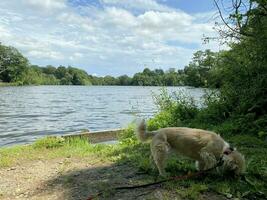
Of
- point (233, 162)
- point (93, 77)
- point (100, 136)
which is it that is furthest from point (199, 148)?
point (93, 77)

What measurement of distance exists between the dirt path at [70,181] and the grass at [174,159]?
0.74 ft

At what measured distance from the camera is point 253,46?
12.6m

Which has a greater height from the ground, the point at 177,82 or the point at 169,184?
the point at 177,82

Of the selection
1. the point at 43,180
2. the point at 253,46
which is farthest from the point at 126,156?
the point at 253,46

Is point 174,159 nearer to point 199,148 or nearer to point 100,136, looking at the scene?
point 199,148

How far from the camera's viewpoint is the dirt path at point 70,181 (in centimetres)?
648

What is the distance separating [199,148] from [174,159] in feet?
4.95

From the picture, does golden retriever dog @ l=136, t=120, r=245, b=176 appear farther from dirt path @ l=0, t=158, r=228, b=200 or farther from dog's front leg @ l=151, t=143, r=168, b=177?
dirt path @ l=0, t=158, r=228, b=200

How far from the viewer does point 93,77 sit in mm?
169625

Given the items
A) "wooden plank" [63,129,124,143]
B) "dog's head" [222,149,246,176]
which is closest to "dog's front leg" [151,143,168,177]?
"dog's head" [222,149,246,176]

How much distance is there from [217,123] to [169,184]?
6651 millimetres

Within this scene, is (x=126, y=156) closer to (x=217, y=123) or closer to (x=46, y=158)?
(x=46, y=158)

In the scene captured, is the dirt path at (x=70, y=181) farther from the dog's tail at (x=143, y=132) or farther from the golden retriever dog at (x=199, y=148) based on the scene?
the dog's tail at (x=143, y=132)

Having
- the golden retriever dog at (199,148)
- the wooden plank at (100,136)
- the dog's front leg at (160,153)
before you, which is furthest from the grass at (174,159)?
the wooden plank at (100,136)
